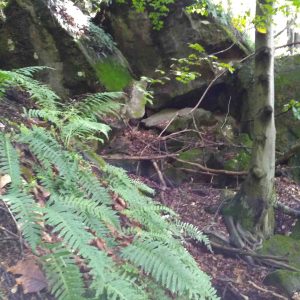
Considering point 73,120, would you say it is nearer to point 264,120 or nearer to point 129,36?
point 264,120

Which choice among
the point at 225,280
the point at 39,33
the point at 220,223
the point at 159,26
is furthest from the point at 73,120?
the point at 159,26

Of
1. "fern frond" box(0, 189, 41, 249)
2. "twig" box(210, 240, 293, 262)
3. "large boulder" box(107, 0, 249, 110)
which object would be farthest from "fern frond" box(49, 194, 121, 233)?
"large boulder" box(107, 0, 249, 110)

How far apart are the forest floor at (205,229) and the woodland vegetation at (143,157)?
0.02 metres

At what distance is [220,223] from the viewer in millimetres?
5691

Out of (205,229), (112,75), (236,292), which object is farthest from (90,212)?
(112,75)

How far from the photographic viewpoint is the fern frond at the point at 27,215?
6.09ft

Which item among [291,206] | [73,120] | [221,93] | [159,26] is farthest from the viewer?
[221,93]

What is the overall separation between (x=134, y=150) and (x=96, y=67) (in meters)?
1.58

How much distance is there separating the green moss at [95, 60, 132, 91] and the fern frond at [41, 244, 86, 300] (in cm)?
484

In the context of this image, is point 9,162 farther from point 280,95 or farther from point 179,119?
point 280,95

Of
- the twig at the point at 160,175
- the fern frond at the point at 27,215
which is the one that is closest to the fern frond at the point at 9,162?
the fern frond at the point at 27,215

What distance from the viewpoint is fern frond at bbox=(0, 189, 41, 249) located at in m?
1.85

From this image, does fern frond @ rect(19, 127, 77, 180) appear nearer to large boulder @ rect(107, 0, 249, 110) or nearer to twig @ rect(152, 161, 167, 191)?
twig @ rect(152, 161, 167, 191)

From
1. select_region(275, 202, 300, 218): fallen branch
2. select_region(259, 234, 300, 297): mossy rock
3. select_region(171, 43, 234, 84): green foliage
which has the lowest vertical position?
select_region(259, 234, 300, 297): mossy rock
